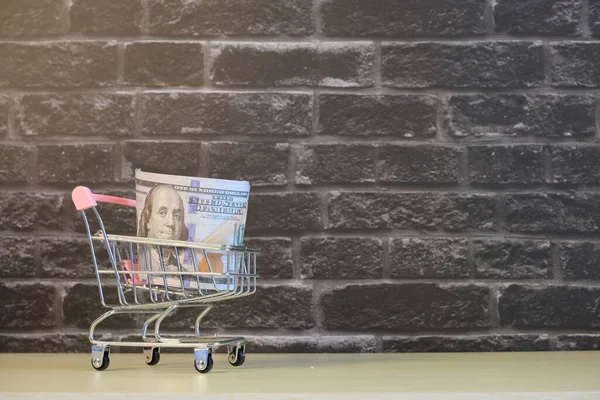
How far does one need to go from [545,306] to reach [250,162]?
1040mm

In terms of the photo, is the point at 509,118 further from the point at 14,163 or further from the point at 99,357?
the point at 14,163

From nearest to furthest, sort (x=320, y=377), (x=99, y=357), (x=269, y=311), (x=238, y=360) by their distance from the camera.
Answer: (x=320, y=377), (x=99, y=357), (x=238, y=360), (x=269, y=311)

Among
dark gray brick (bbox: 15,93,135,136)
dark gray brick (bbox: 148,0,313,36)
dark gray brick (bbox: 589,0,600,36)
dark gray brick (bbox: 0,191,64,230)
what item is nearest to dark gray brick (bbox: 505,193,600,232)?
dark gray brick (bbox: 589,0,600,36)

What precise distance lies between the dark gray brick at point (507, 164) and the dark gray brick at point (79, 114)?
3.64 ft

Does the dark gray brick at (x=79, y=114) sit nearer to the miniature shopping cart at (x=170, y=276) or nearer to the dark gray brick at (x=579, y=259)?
the miniature shopping cart at (x=170, y=276)

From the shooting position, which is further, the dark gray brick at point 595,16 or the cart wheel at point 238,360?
the dark gray brick at point 595,16

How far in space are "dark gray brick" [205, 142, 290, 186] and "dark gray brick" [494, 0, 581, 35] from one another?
818 mm

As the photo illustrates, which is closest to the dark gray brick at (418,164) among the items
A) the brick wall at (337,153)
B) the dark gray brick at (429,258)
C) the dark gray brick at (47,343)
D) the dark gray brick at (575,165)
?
the brick wall at (337,153)

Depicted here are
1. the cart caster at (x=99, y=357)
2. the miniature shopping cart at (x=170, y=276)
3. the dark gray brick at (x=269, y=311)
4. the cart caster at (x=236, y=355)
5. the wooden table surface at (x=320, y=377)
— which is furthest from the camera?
the dark gray brick at (x=269, y=311)

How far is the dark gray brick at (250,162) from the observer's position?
278cm

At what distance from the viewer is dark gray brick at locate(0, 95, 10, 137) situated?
282 centimetres

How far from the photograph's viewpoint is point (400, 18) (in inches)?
111

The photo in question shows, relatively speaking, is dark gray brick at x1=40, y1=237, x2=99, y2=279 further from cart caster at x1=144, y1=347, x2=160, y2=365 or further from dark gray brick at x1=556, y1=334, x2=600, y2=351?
dark gray brick at x1=556, y1=334, x2=600, y2=351

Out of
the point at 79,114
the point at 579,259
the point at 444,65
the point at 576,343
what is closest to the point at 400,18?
the point at 444,65
